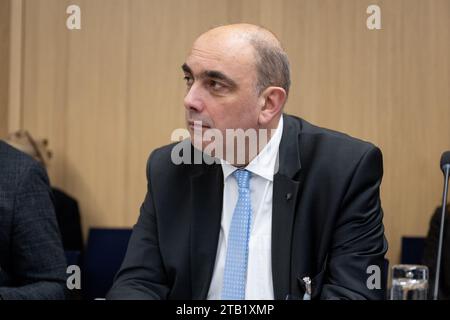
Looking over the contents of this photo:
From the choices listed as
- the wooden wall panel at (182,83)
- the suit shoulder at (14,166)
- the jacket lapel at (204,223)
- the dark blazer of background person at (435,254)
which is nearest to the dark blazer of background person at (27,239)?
the suit shoulder at (14,166)

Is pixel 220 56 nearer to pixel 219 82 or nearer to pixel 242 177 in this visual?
pixel 219 82

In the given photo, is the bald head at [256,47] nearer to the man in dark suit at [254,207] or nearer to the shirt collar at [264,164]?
the man in dark suit at [254,207]

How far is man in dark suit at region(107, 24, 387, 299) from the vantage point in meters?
1.82

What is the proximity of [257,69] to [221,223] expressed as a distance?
44 cm

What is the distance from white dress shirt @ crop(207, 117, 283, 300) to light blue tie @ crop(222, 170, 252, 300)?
2 cm

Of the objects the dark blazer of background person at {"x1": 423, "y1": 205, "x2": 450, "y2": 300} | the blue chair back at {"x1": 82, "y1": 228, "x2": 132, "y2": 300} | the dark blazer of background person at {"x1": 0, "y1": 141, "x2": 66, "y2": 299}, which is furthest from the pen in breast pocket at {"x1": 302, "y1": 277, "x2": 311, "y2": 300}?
the blue chair back at {"x1": 82, "y1": 228, "x2": 132, "y2": 300}

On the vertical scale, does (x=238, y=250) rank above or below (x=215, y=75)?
below

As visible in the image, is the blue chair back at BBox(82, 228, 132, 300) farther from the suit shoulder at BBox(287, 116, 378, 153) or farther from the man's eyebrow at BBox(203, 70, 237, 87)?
the man's eyebrow at BBox(203, 70, 237, 87)

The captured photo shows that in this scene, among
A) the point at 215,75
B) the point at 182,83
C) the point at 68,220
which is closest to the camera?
the point at 215,75

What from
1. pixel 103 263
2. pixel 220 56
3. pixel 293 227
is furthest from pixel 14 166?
pixel 103 263

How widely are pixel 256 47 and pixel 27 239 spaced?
2.95 feet

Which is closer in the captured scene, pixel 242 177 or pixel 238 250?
pixel 238 250

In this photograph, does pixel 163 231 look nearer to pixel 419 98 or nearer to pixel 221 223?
pixel 221 223

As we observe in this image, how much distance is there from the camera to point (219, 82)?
1841 mm
